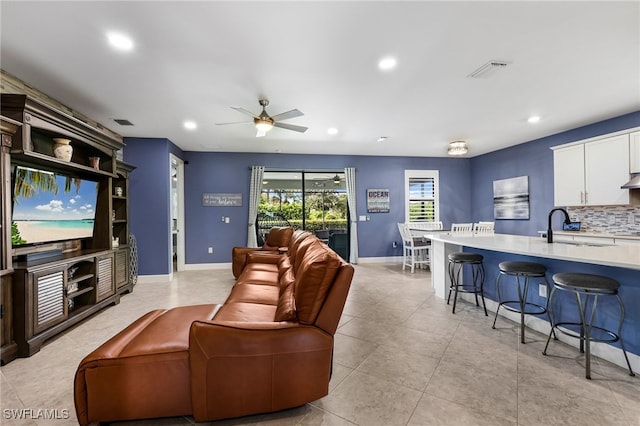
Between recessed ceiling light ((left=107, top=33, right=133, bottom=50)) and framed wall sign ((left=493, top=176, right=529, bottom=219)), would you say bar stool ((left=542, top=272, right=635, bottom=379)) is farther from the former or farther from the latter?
framed wall sign ((left=493, top=176, right=529, bottom=219))

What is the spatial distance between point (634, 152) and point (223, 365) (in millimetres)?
5444

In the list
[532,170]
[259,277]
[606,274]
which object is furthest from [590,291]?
[532,170]

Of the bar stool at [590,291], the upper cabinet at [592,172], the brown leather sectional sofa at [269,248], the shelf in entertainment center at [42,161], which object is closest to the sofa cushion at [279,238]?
the brown leather sectional sofa at [269,248]

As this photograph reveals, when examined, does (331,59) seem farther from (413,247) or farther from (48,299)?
(413,247)

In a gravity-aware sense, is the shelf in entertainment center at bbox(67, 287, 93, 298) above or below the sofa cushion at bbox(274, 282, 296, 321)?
below

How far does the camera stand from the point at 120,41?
2182mm

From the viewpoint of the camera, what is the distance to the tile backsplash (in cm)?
400

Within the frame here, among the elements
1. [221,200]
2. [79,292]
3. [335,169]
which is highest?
[335,169]

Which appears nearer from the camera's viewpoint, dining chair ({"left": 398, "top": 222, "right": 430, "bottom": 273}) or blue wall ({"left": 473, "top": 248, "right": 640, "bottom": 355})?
blue wall ({"left": 473, "top": 248, "right": 640, "bottom": 355})

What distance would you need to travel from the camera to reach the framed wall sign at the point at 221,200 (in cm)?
598

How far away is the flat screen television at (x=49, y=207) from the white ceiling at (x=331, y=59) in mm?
1016

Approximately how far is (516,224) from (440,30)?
5.26m

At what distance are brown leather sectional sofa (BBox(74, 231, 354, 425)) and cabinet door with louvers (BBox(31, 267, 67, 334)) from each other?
145 centimetres

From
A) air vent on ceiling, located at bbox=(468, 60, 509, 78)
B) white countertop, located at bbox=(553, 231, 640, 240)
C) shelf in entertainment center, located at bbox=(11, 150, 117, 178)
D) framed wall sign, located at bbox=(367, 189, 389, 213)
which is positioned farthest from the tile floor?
framed wall sign, located at bbox=(367, 189, 389, 213)
